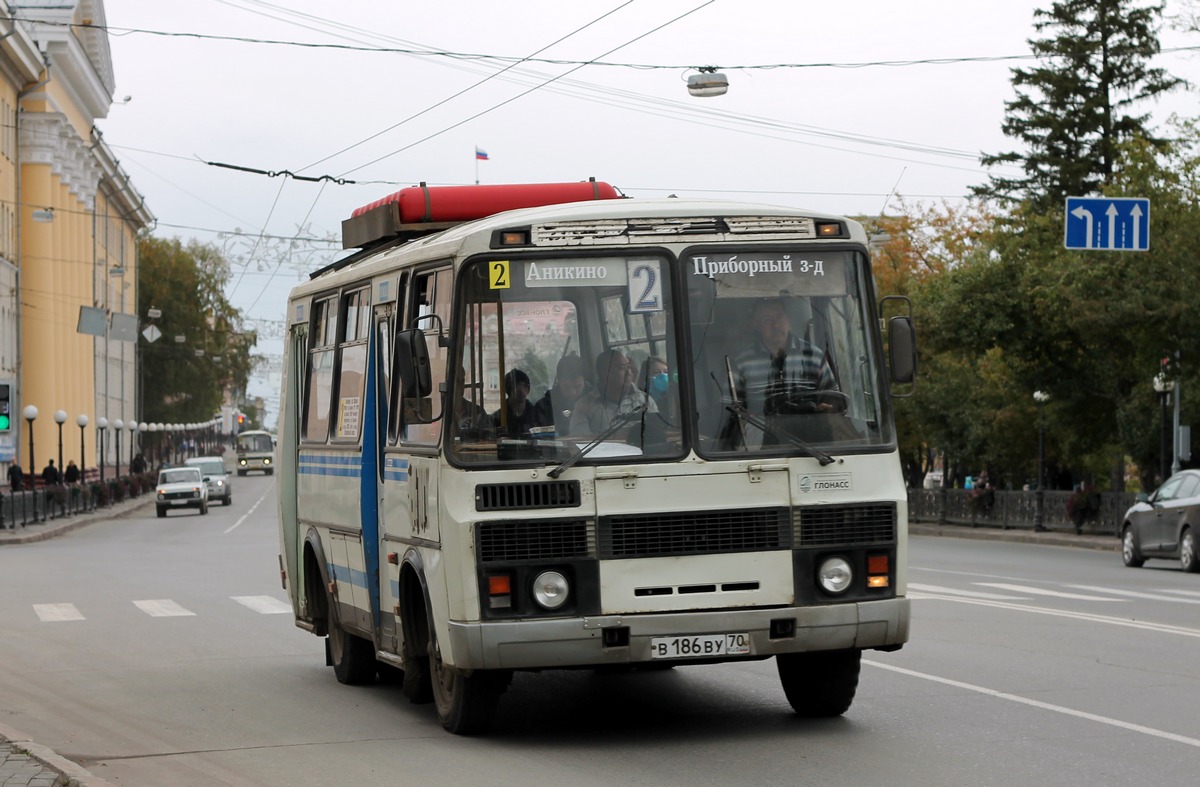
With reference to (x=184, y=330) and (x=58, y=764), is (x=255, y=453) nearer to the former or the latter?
(x=184, y=330)

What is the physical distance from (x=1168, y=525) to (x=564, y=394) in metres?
20.8

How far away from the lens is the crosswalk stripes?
2077 cm

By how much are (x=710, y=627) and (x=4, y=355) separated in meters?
60.4

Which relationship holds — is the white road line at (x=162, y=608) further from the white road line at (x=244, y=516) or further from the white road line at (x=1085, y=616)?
the white road line at (x=244, y=516)

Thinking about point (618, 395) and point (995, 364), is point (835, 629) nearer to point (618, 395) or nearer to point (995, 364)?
point (618, 395)

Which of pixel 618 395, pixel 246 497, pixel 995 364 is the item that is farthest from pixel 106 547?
pixel 246 497

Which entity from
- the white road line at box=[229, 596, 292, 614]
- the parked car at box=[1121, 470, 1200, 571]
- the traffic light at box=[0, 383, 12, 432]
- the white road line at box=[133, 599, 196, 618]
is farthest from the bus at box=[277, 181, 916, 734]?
the traffic light at box=[0, 383, 12, 432]

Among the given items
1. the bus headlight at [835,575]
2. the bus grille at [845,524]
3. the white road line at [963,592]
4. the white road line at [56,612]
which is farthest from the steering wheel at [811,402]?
the white road line at [56,612]

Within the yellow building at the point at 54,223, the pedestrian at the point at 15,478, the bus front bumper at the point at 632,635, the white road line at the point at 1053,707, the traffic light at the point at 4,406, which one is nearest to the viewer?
the bus front bumper at the point at 632,635

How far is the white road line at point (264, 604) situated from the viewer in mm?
20939

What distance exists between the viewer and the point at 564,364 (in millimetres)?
9656

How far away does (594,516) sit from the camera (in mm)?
9469

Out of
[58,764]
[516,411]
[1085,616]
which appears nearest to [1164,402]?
[1085,616]

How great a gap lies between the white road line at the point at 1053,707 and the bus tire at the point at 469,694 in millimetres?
3113
